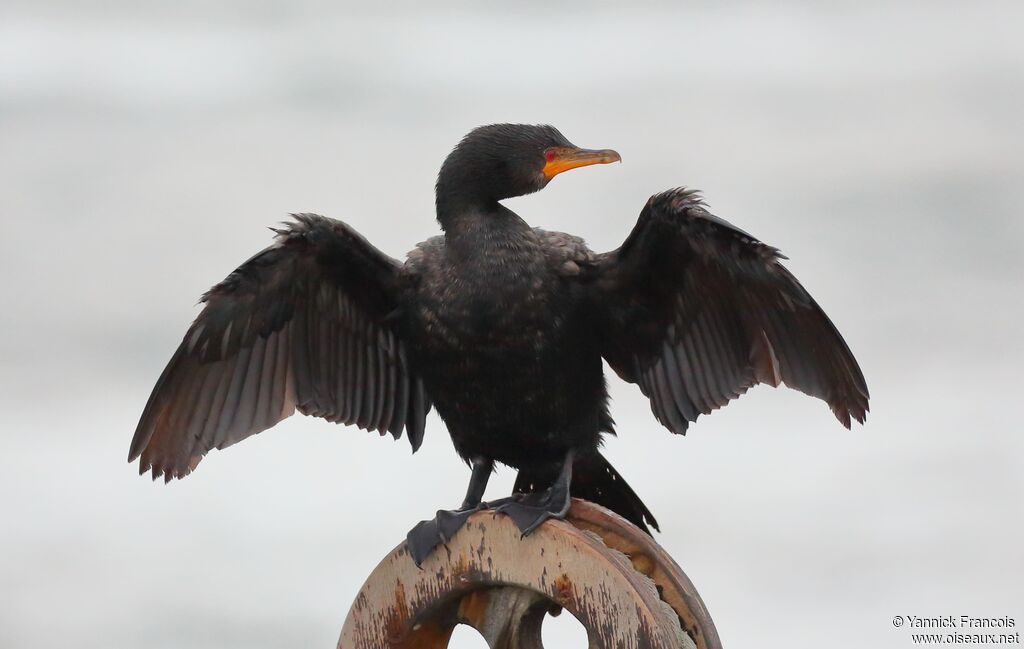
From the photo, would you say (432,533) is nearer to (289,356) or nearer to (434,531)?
(434,531)

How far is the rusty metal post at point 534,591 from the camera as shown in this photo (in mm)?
4090

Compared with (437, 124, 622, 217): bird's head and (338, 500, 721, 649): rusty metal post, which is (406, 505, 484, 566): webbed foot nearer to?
(338, 500, 721, 649): rusty metal post

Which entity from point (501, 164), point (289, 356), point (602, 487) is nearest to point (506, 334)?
point (501, 164)

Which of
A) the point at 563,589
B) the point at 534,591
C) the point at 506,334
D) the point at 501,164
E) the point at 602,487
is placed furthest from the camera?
the point at 602,487

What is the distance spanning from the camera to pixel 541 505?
461cm

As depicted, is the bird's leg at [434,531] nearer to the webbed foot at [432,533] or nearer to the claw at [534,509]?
the webbed foot at [432,533]

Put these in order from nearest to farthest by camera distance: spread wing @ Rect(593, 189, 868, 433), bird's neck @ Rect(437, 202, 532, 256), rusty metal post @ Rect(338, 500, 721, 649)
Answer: rusty metal post @ Rect(338, 500, 721, 649) < spread wing @ Rect(593, 189, 868, 433) < bird's neck @ Rect(437, 202, 532, 256)

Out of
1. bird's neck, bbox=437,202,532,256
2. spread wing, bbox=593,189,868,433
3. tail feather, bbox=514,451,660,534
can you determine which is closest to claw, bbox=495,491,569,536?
tail feather, bbox=514,451,660,534

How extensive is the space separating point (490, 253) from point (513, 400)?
469 millimetres

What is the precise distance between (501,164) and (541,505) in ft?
3.73

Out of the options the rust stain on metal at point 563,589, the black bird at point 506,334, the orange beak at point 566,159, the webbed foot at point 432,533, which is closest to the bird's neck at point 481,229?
the black bird at point 506,334

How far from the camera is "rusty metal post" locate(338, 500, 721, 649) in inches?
161

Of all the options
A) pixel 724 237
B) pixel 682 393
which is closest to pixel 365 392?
pixel 682 393

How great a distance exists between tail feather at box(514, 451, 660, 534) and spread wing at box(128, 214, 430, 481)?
49 cm
